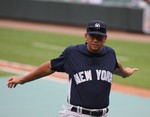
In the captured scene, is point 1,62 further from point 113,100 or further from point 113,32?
point 113,32

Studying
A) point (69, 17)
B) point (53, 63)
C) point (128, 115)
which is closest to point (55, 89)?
point (128, 115)

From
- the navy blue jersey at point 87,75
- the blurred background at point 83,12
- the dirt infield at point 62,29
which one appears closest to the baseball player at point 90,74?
the navy blue jersey at point 87,75

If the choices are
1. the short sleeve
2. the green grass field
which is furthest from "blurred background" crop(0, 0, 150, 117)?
the short sleeve

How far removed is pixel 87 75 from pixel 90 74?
0.14 feet

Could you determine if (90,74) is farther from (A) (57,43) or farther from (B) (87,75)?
(A) (57,43)

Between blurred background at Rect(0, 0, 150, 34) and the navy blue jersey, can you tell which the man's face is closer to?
the navy blue jersey

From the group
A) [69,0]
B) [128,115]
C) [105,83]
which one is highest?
[69,0]

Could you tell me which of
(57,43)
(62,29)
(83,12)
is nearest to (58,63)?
(57,43)

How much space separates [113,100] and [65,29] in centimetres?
1800

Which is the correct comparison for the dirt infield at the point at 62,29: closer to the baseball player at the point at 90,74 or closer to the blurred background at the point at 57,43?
the blurred background at the point at 57,43

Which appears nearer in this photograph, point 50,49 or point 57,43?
point 50,49

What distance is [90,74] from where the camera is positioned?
6.42 metres

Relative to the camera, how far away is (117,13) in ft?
94.3

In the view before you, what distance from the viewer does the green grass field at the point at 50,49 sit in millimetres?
16250
